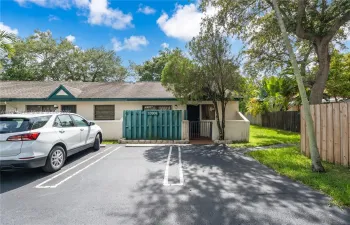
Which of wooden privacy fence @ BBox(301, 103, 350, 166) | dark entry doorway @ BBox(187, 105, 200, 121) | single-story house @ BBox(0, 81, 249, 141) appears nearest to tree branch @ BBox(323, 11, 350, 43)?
wooden privacy fence @ BBox(301, 103, 350, 166)

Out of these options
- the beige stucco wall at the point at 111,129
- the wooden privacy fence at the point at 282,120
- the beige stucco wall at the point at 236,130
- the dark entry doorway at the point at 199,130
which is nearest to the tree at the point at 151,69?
the wooden privacy fence at the point at 282,120

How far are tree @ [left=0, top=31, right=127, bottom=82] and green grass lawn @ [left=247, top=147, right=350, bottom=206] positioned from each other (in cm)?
3004

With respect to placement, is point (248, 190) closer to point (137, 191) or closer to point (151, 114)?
point (137, 191)

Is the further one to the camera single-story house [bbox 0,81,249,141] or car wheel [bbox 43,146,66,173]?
single-story house [bbox 0,81,249,141]

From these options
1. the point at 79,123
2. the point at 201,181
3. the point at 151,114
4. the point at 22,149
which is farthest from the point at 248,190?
the point at 151,114

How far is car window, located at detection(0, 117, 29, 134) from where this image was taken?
4866 mm

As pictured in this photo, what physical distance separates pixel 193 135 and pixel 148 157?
16.9ft

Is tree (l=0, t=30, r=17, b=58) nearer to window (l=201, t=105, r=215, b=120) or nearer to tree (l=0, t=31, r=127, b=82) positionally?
window (l=201, t=105, r=215, b=120)

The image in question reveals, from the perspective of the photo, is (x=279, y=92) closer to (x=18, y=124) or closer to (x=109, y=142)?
(x=109, y=142)

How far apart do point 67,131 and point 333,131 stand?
875 centimetres

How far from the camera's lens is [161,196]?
402 centimetres

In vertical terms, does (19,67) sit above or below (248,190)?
above

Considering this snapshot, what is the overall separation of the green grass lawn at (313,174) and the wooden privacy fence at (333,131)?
37 cm

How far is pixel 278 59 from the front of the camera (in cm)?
1070
